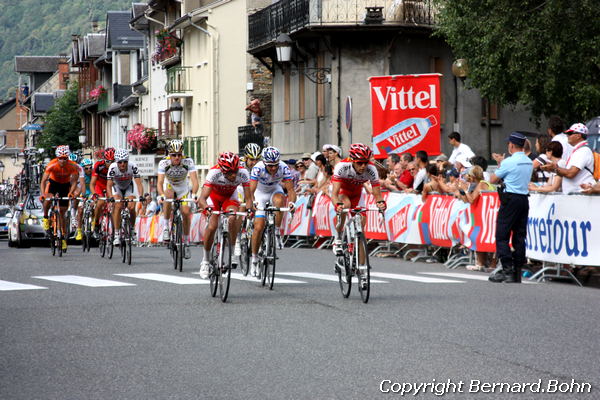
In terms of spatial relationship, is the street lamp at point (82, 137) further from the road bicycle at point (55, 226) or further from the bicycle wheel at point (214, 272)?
the bicycle wheel at point (214, 272)

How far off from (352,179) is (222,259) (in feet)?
6.12

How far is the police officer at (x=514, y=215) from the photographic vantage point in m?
16.8

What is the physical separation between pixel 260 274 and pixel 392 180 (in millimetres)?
8754

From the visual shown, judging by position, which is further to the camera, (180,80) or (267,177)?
(180,80)

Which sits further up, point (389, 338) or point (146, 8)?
point (146, 8)

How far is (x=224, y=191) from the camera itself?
51.0ft

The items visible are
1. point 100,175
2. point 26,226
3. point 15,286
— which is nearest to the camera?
point 15,286

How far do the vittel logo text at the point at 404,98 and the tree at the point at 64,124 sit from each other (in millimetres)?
83177

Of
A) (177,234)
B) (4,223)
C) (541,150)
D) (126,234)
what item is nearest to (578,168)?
(541,150)

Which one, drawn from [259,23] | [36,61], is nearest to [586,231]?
[259,23]

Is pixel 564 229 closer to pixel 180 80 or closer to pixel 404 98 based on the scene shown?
pixel 404 98

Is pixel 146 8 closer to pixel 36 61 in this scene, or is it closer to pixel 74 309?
pixel 74 309

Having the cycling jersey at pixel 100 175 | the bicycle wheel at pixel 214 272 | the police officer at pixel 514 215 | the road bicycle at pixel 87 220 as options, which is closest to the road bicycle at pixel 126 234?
the cycling jersey at pixel 100 175

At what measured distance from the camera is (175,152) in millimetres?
19469
